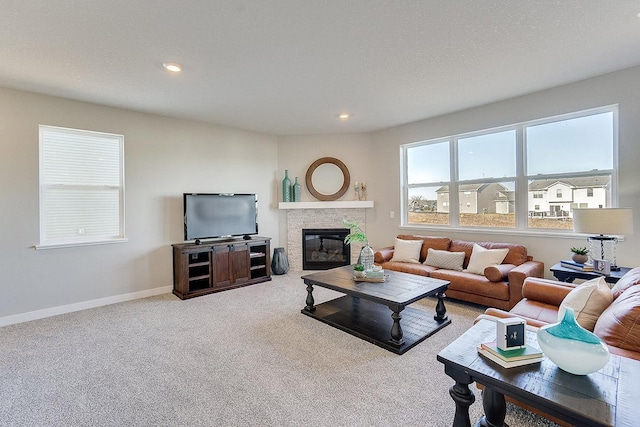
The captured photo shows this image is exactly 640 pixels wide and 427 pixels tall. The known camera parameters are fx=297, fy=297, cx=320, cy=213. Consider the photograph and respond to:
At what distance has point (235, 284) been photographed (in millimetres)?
4648

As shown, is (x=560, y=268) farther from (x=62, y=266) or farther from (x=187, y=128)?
(x=62, y=266)

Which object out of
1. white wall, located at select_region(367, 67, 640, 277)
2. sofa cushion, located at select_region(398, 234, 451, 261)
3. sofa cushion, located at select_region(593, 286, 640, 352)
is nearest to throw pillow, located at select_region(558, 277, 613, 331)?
sofa cushion, located at select_region(593, 286, 640, 352)

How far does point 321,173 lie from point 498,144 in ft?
9.77

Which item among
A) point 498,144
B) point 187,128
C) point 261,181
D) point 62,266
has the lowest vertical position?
point 62,266

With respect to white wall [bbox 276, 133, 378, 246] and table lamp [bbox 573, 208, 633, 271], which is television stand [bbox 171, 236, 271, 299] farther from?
table lamp [bbox 573, 208, 633, 271]

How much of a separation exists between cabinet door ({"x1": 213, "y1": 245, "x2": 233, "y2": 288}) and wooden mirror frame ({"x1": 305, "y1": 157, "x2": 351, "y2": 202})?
79.1 inches

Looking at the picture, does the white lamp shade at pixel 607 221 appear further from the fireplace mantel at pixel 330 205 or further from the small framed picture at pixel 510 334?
the fireplace mantel at pixel 330 205

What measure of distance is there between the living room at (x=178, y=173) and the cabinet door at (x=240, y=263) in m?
0.88

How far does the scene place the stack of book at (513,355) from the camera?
139cm

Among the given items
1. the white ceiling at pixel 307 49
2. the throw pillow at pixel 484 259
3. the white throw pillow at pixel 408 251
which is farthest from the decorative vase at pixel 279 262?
the throw pillow at pixel 484 259

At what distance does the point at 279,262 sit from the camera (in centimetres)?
546

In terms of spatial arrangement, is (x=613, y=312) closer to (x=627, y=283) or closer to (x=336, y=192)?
(x=627, y=283)

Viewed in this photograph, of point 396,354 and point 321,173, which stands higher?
point 321,173

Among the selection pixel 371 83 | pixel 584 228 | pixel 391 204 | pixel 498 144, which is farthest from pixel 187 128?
pixel 584 228
